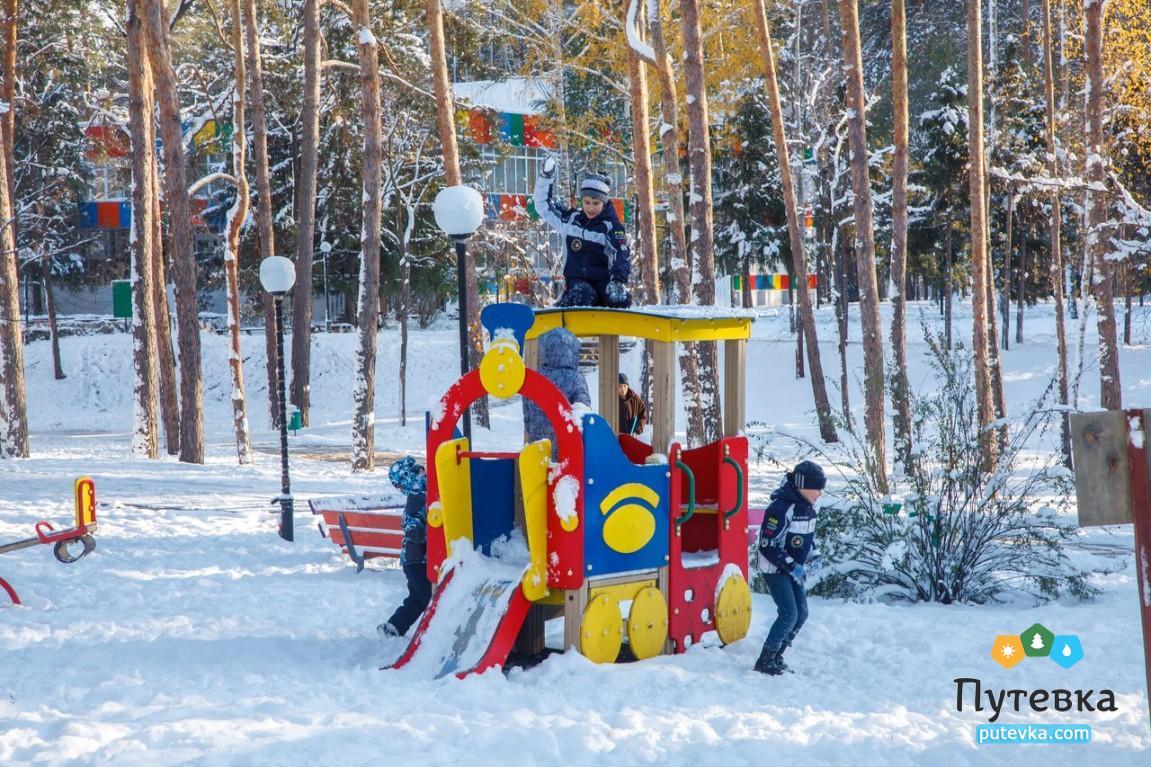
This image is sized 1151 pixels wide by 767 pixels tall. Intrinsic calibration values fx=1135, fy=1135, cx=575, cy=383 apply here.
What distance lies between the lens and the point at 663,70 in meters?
16.4

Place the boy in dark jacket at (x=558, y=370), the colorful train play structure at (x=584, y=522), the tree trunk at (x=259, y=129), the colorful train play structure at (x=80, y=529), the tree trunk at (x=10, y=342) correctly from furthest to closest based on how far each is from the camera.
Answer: the tree trunk at (x=259, y=129)
the tree trunk at (x=10, y=342)
the colorful train play structure at (x=80, y=529)
the boy in dark jacket at (x=558, y=370)
the colorful train play structure at (x=584, y=522)

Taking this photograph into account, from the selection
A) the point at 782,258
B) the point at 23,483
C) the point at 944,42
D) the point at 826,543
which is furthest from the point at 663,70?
the point at 944,42

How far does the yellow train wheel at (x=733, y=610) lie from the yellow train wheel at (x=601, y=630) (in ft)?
3.16

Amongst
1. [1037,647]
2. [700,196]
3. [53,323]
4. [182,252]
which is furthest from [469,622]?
[53,323]

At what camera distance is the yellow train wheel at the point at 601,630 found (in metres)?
6.76

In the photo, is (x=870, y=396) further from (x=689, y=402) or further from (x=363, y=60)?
(x=363, y=60)

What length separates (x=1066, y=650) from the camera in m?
7.61

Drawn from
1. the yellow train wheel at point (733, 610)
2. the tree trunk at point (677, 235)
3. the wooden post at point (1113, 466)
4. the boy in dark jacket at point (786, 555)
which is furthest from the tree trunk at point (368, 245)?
the wooden post at point (1113, 466)

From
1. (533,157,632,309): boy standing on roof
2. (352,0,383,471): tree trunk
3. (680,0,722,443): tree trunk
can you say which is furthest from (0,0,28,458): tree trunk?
(533,157,632,309): boy standing on roof

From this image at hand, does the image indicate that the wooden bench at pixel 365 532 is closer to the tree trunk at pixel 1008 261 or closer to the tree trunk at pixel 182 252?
the tree trunk at pixel 182 252

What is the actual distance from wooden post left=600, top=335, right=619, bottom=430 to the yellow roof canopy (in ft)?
1.50

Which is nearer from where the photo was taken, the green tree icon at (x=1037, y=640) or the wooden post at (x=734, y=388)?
the green tree icon at (x=1037, y=640)

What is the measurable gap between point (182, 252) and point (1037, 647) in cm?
1574

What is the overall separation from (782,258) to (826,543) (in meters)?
27.6
